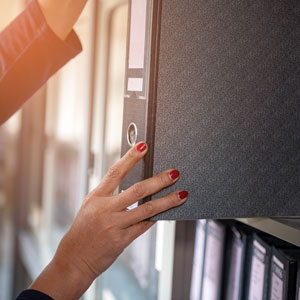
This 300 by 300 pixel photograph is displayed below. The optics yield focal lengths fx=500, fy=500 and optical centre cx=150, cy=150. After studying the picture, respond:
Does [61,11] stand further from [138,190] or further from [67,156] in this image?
[67,156]

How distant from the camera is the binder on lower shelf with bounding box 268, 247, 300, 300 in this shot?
2.45 ft

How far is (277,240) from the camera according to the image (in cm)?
85

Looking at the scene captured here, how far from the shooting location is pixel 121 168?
2.28 ft

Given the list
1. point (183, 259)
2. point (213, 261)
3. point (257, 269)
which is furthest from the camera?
point (183, 259)

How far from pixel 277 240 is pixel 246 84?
30 centimetres

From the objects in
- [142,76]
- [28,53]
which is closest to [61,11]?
[28,53]

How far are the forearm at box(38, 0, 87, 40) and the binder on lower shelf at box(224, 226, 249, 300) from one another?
499 millimetres

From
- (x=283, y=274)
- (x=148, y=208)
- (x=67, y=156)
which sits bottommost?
(x=67, y=156)

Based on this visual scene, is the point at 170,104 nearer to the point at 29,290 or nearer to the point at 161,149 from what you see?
the point at 161,149

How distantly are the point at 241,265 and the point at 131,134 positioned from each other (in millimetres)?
370

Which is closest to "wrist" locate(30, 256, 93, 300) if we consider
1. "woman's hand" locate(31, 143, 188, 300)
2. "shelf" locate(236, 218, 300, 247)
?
"woman's hand" locate(31, 143, 188, 300)

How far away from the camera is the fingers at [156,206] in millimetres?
674

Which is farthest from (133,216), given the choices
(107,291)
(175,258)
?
(107,291)

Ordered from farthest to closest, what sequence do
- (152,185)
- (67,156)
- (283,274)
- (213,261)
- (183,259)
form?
(67,156) → (183,259) → (213,261) → (283,274) → (152,185)
